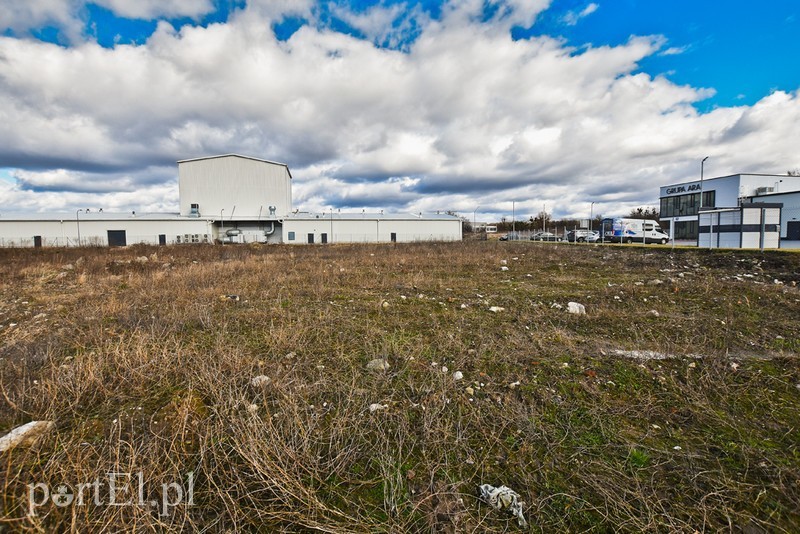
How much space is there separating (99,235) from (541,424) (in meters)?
44.3

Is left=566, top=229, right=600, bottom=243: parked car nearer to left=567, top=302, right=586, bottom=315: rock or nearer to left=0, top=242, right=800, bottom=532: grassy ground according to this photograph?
left=0, top=242, right=800, bottom=532: grassy ground

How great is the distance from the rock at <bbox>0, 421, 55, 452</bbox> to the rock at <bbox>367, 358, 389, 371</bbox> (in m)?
2.66

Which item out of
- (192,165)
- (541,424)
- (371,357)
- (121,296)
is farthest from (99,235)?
(541,424)

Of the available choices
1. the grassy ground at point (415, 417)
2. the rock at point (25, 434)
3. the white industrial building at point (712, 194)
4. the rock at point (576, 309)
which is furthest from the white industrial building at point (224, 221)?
the rock at point (25, 434)

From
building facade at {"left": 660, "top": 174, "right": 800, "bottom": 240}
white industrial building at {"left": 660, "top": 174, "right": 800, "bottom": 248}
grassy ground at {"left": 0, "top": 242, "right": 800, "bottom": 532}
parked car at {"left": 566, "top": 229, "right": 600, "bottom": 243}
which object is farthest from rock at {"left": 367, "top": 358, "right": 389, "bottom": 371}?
parked car at {"left": 566, "top": 229, "right": 600, "bottom": 243}

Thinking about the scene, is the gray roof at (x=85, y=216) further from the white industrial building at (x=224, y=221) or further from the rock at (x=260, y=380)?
the rock at (x=260, y=380)

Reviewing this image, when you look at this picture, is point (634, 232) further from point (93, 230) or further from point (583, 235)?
point (93, 230)

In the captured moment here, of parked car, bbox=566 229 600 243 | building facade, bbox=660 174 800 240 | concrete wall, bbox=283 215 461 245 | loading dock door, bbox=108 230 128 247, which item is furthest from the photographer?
concrete wall, bbox=283 215 461 245

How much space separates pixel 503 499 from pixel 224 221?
131ft

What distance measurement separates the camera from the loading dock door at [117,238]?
113ft

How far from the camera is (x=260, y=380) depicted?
344cm

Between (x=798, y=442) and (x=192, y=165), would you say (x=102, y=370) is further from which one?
(x=192, y=165)

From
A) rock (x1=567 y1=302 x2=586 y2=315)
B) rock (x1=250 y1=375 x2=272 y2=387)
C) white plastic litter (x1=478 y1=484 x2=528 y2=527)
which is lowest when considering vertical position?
white plastic litter (x1=478 y1=484 x2=528 y2=527)

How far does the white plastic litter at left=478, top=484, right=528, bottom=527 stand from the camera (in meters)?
1.97
